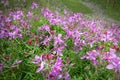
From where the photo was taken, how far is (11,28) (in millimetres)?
5652

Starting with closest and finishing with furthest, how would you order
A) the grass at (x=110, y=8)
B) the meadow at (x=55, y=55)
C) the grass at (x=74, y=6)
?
the meadow at (x=55, y=55), the grass at (x=74, y=6), the grass at (x=110, y=8)

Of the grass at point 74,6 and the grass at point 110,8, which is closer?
the grass at point 74,6

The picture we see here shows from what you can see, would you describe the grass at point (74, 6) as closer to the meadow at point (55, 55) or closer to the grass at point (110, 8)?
the grass at point (110, 8)

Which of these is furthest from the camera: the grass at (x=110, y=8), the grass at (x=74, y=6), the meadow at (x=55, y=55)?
the grass at (x=110, y=8)

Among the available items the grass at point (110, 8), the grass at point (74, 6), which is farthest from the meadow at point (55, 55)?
the grass at point (110, 8)

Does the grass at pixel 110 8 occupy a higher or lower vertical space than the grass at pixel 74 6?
lower

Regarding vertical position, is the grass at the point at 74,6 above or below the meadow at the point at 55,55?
below

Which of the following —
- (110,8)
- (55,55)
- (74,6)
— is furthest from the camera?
(110,8)

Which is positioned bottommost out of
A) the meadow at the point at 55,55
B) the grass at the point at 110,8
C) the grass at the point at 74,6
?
the grass at the point at 110,8

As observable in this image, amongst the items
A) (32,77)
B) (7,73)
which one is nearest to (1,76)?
Result: (7,73)

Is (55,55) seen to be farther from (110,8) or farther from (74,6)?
(110,8)

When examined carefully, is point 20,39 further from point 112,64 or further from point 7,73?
point 112,64

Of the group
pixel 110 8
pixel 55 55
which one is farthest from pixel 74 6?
pixel 55 55

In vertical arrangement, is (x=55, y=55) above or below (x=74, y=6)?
above
